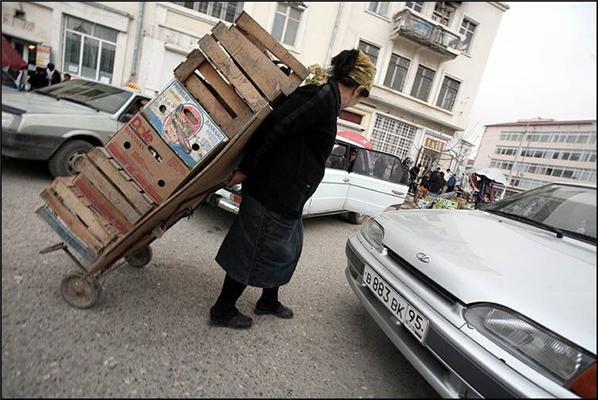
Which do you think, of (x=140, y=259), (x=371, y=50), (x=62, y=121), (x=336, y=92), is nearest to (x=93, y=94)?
(x=62, y=121)

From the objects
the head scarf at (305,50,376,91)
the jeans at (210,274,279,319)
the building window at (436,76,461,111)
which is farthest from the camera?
the building window at (436,76,461,111)

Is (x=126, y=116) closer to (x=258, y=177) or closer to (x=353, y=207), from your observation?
(x=258, y=177)

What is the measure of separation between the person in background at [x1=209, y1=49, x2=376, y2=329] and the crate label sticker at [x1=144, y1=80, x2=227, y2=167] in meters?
0.22

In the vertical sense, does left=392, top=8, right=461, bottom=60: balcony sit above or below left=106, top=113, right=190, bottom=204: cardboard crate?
above

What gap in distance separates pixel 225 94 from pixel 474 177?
144 centimetres

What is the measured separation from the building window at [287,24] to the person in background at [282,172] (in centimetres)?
1093

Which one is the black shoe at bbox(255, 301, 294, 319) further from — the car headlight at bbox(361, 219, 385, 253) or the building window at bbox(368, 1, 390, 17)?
the building window at bbox(368, 1, 390, 17)

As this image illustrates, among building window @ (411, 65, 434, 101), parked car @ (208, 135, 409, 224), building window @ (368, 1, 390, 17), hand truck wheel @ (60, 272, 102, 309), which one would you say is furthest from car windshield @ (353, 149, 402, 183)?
building window @ (368, 1, 390, 17)

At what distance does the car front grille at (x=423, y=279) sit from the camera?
1474mm

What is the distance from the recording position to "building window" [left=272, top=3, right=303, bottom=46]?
1131 cm

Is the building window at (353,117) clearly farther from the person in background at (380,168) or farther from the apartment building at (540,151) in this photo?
the apartment building at (540,151)

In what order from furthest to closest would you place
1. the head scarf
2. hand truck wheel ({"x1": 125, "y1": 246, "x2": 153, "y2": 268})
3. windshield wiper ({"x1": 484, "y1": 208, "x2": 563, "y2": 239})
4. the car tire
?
1. hand truck wheel ({"x1": 125, "y1": 246, "x2": 153, "y2": 268})
2. the car tire
3. the head scarf
4. windshield wiper ({"x1": 484, "y1": 208, "x2": 563, "y2": 239})

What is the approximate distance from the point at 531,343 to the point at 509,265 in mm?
292

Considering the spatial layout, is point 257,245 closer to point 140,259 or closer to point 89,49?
point 140,259
